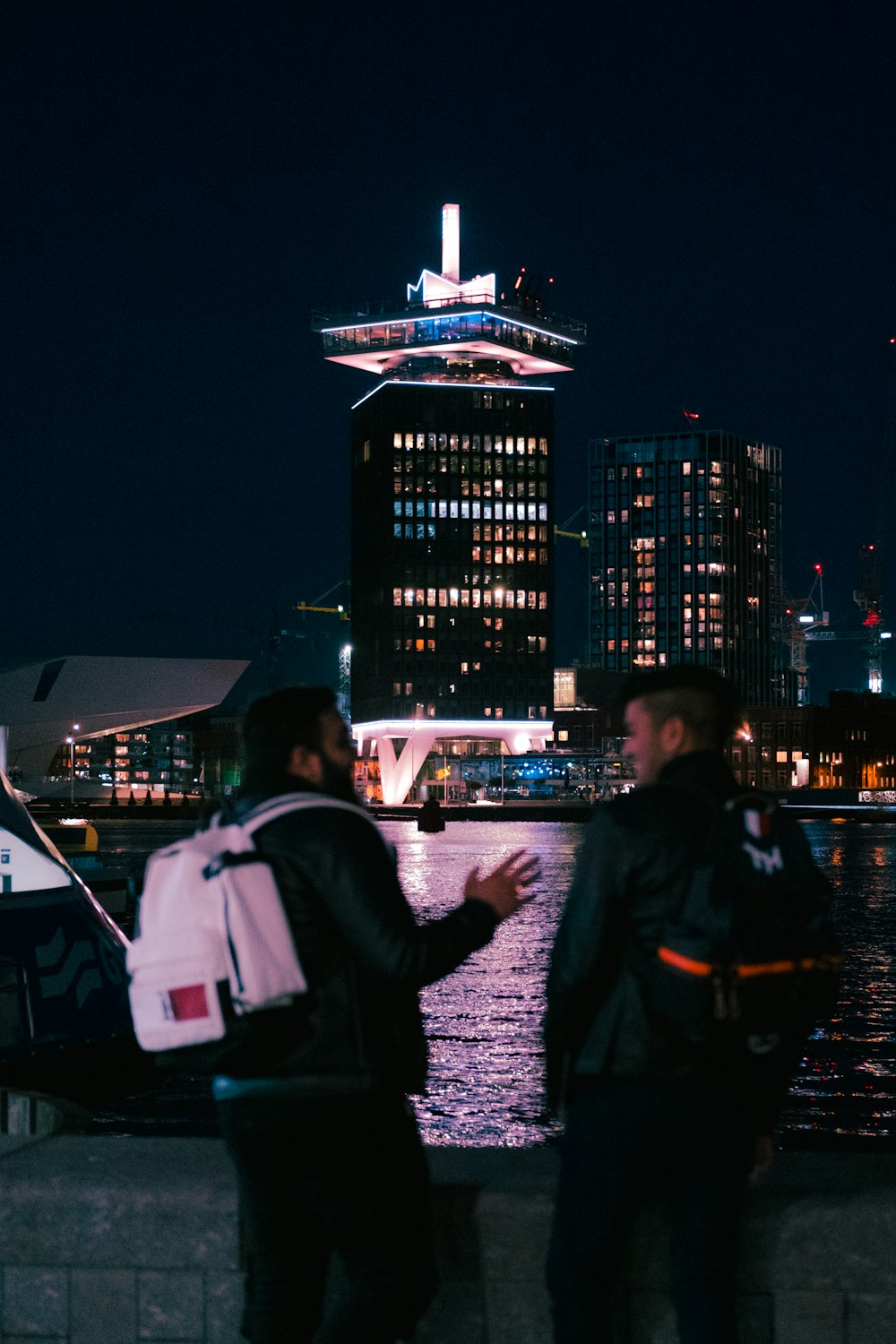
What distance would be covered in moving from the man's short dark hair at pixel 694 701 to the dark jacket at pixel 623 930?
0.16 m

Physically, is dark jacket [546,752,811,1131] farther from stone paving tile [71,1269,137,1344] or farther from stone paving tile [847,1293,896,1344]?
stone paving tile [71,1269,137,1344]

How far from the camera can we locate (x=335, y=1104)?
10.5 ft

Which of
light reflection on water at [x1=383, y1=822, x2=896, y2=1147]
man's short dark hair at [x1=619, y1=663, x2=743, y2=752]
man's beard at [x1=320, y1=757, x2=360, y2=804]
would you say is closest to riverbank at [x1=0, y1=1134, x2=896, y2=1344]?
man's beard at [x1=320, y1=757, x2=360, y2=804]

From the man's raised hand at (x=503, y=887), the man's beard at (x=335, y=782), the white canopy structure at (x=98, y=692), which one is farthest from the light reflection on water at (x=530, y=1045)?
the white canopy structure at (x=98, y=692)

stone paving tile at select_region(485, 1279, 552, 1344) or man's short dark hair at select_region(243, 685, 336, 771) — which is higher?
man's short dark hair at select_region(243, 685, 336, 771)

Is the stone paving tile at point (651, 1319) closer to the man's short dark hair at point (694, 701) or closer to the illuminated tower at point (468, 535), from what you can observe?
the man's short dark hair at point (694, 701)

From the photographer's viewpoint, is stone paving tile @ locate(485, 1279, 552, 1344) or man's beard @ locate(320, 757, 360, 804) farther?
stone paving tile @ locate(485, 1279, 552, 1344)

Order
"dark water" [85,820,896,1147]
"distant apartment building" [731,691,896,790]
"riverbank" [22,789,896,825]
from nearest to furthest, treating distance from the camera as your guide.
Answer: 1. "dark water" [85,820,896,1147]
2. "riverbank" [22,789,896,825]
3. "distant apartment building" [731,691,896,790]

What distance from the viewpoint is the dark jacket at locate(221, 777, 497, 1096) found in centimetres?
320

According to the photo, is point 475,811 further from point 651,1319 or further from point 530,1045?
point 651,1319

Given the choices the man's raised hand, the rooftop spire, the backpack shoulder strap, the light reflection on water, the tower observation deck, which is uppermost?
the rooftop spire

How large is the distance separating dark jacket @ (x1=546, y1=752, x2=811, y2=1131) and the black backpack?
3cm

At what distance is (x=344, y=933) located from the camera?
3232 millimetres

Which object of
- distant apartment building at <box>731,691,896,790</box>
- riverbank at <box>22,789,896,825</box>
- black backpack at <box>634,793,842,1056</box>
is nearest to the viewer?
black backpack at <box>634,793,842,1056</box>
